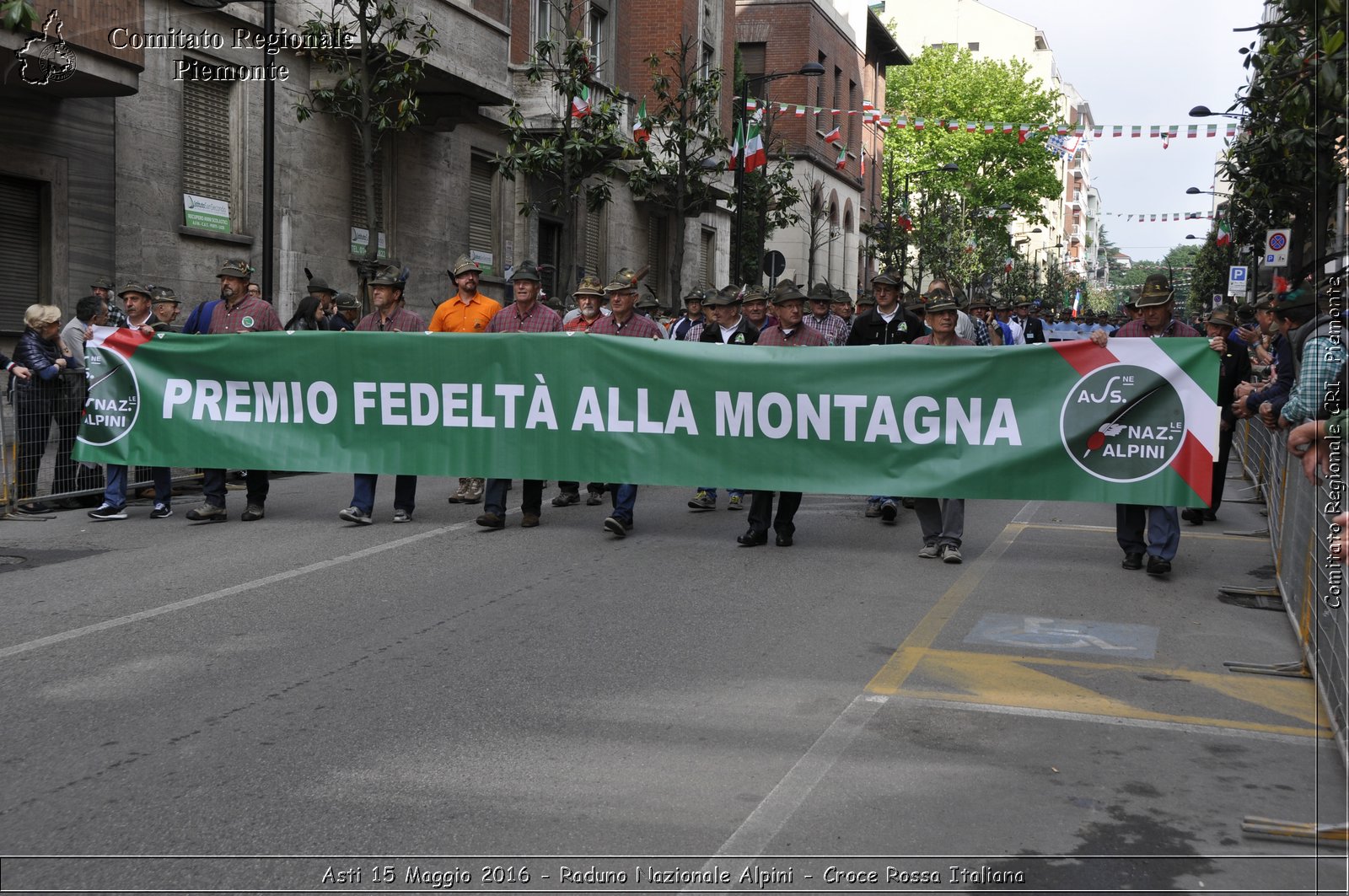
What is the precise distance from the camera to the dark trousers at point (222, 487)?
1134 centimetres

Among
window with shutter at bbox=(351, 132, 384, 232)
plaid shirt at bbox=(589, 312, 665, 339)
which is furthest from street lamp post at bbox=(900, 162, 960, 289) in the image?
plaid shirt at bbox=(589, 312, 665, 339)

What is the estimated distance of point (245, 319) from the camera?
11.5 metres

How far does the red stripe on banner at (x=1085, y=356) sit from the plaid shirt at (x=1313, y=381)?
2447mm

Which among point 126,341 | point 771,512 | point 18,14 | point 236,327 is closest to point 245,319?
point 236,327

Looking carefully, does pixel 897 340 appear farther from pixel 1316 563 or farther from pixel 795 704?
pixel 795 704

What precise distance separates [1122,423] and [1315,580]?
275cm

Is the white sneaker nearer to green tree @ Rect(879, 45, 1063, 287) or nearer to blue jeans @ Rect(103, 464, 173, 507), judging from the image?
blue jeans @ Rect(103, 464, 173, 507)

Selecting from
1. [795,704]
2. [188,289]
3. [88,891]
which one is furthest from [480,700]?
[188,289]

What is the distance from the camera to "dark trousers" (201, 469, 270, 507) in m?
11.3

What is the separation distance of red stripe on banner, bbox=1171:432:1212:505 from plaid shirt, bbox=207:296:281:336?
7144 millimetres

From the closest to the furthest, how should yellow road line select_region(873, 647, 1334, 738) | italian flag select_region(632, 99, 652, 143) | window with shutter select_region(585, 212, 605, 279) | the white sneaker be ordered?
yellow road line select_region(873, 647, 1334, 738), the white sneaker, italian flag select_region(632, 99, 652, 143), window with shutter select_region(585, 212, 605, 279)

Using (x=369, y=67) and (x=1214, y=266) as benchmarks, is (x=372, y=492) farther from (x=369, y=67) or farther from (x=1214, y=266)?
(x=1214, y=266)

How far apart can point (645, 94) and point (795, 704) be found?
2939 centimetres

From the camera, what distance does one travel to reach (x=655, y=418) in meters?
10.3
